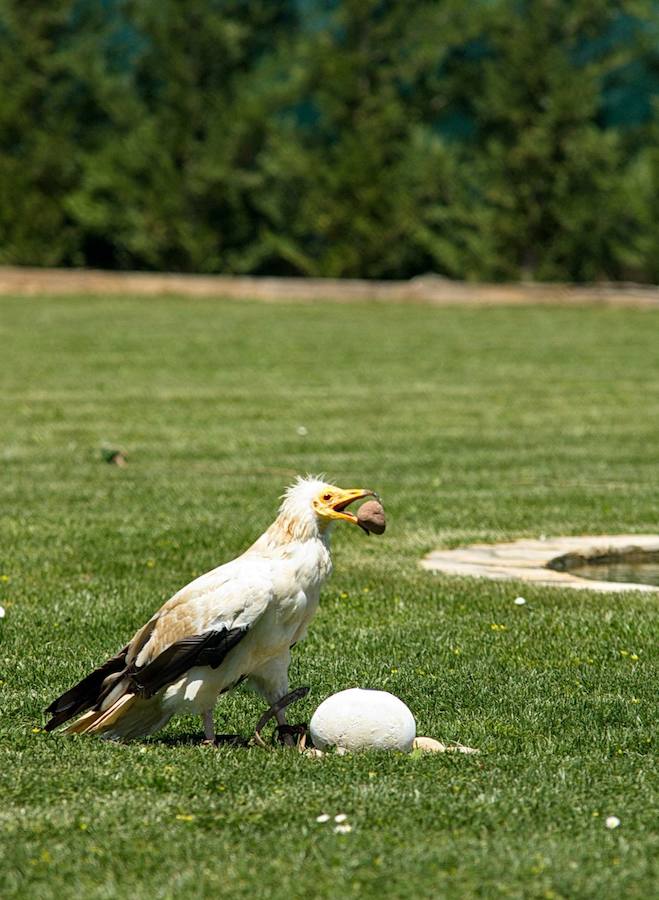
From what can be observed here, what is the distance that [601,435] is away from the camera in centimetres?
1473

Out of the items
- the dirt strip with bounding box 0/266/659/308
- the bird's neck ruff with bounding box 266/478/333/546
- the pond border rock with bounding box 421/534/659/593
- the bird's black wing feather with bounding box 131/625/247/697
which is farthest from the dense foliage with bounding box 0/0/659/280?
the bird's black wing feather with bounding box 131/625/247/697

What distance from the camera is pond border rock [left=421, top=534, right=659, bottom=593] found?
27.6 feet

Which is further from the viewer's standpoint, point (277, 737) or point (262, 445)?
point (262, 445)

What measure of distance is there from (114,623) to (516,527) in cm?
332

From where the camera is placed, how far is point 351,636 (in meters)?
7.28

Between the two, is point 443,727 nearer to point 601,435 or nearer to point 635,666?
point 635,666

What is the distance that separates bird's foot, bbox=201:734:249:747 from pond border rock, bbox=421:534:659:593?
2.90 metres

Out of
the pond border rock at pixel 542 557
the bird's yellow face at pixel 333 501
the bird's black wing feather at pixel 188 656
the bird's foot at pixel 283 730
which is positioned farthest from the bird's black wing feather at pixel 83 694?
the pond border rock at pixel 542 557

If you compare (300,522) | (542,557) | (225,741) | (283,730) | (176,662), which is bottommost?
(542,557)

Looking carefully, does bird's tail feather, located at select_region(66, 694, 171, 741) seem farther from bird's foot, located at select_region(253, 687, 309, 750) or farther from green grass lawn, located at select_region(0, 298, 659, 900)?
bird's foot, located at select_region(253, 687, 309, 750)

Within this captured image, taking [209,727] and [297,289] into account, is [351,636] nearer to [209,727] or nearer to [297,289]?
[209,727]

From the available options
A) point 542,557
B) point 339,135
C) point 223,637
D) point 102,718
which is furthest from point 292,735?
point 339,135

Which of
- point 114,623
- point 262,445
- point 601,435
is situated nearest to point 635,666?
point 114,623

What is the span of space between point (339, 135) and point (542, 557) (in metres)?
22.9
